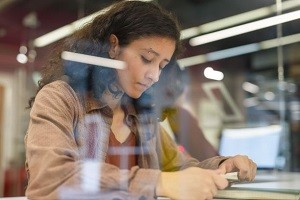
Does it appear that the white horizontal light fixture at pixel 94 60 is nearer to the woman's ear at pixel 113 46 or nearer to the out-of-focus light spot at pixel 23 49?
the woman's ear at pixel 113 46

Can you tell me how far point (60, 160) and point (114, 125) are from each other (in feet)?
0.50

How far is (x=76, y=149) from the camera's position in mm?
657

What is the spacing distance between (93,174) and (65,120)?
0.12 meters

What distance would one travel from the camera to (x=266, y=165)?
0.85m

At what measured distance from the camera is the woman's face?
68cm

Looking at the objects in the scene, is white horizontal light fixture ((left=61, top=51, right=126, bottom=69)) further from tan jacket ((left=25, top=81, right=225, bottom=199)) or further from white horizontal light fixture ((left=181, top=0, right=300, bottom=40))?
white horizontal light fixture ((left=181, top=0, right=300, bottom=40))

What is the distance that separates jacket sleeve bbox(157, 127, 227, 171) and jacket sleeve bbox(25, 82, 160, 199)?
0.48ft

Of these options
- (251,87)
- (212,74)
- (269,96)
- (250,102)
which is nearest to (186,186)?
(212,74)

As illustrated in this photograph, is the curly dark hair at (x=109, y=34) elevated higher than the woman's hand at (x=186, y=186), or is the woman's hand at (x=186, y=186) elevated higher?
the curly dark hair at (x=109, y=34)

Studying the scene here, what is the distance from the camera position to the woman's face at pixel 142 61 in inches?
26.9

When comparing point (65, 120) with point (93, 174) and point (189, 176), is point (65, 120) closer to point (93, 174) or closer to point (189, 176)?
point (93, 174)

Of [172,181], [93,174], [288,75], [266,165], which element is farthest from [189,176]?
[288,75]

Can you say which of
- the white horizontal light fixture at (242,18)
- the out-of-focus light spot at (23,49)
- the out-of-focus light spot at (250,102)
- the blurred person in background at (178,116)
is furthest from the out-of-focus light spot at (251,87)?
the out-of-focus light spot at (23,49)

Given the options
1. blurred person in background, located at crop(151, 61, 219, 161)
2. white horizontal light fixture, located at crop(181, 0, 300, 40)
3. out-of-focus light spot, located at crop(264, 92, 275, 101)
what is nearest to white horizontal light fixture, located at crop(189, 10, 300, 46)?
white horizontal light fixture, located at crop(181, 0, 300, 40)
